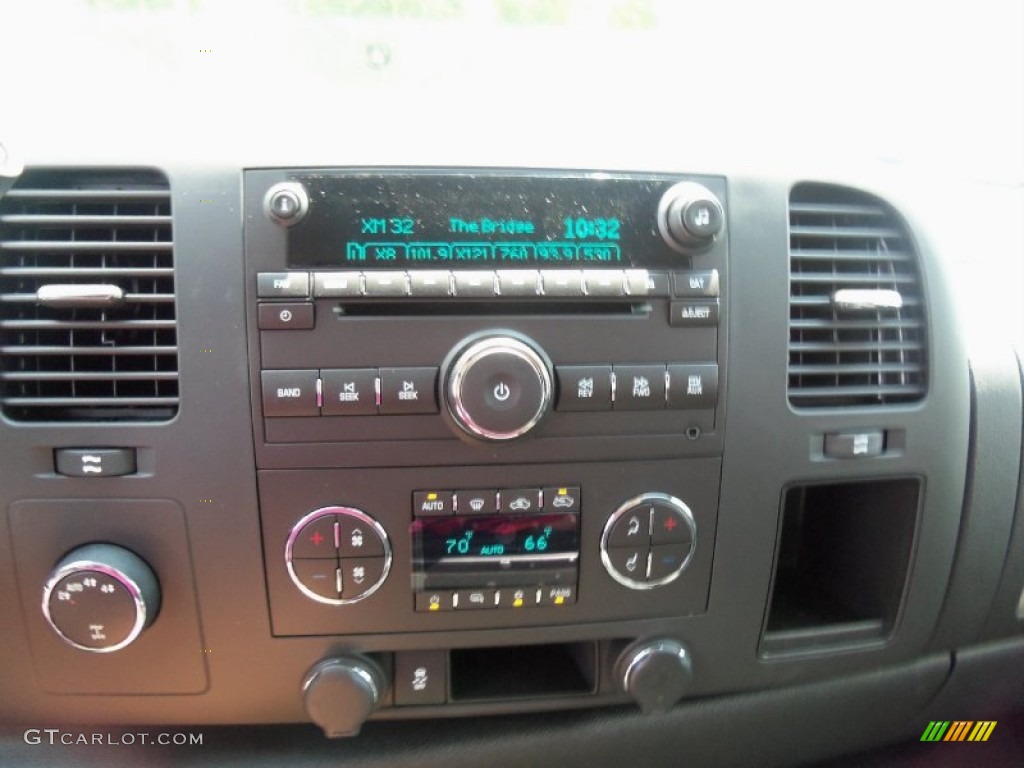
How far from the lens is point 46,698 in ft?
2.80

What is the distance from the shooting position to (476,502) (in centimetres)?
81

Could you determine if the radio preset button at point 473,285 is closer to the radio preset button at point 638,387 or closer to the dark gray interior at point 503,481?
the dark gray interior at point 503,481

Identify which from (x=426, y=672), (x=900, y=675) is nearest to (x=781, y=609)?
(x=900, y=675)

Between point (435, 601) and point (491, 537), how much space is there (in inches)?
3.9

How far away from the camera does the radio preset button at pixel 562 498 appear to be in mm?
819

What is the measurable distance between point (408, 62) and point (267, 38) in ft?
0.64

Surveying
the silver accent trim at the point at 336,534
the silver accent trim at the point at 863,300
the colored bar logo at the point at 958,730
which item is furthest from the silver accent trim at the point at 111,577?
the colored bar logo at the point at 958,730

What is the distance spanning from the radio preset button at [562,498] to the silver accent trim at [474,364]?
0.10m

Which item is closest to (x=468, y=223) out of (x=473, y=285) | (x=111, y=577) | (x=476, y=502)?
(x=473, y=285)

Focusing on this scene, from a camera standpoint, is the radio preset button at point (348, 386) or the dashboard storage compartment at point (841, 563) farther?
the dashboard storage compartment at point (841, 563)

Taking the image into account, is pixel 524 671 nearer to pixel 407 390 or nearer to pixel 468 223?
pixel 407 390

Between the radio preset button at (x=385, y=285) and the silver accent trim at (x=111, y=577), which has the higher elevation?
the radio preset button at (x=385, y=285)

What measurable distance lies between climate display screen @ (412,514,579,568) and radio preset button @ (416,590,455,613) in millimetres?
36

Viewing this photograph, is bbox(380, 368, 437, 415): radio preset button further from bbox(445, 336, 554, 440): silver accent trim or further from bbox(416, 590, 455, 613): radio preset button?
bbox(416, 590, 455, 613): radio preset button
